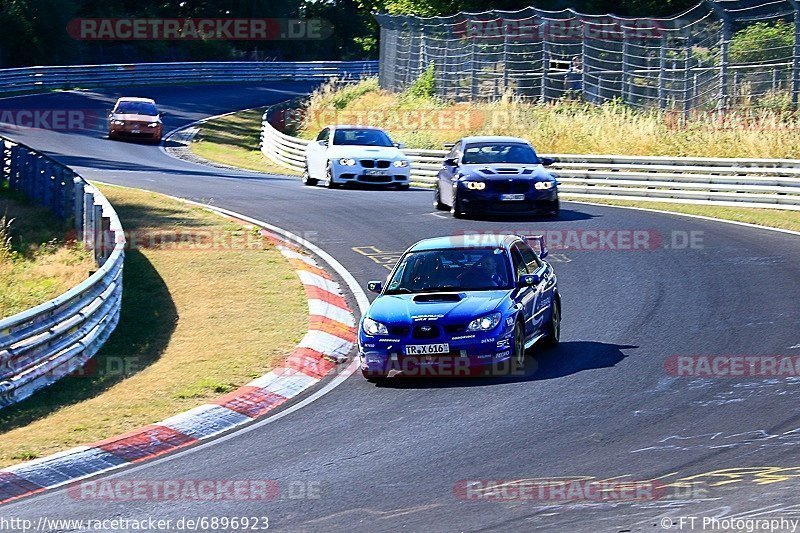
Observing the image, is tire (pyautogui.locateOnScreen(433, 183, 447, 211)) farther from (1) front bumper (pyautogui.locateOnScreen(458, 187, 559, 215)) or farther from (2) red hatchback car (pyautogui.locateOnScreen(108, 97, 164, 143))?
(2) red hatchback car (pyautogui.locateOnScreen(108, 97, 164, 143))

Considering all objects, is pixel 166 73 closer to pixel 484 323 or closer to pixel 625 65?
pixel 625 65

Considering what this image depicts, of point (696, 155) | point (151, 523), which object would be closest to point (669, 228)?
point (696, 155)

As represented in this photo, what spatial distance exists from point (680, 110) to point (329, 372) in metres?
20.3

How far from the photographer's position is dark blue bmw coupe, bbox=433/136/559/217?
2234 cm

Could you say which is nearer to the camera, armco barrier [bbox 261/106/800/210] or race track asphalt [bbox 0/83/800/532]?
race track asphalt [bbox 0/83/800/532]

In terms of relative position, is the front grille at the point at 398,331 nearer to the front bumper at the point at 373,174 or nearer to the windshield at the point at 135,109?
the front bumper at the point at 373,174

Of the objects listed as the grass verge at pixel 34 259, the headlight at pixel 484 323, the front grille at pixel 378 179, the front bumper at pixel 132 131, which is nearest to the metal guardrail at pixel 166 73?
the front bumper at pixel 132 131

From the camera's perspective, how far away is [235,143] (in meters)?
49.0

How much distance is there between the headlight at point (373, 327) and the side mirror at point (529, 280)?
1.53m

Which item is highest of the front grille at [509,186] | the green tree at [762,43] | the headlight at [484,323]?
the green tree at [762,43]

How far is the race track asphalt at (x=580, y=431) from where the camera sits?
781cm

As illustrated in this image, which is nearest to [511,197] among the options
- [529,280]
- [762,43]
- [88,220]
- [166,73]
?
[88,220]

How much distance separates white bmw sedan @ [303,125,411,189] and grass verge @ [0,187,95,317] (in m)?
7.06

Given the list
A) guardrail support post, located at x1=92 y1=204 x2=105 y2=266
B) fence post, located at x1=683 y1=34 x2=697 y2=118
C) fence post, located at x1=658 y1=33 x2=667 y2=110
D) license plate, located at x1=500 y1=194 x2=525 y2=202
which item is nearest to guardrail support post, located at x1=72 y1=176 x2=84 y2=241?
guardrail support post, located at x1=92 y1=204 x2=105 y2=266
